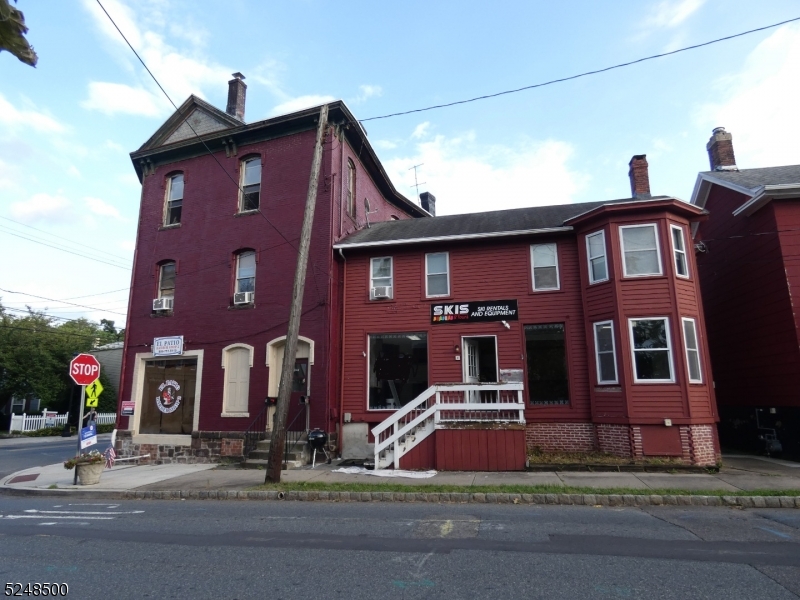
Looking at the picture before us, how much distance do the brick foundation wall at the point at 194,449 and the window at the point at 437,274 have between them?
290 inches

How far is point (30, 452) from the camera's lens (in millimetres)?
21500

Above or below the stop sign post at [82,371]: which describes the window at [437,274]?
above

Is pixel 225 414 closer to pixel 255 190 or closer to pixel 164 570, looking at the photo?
pixel 255 190

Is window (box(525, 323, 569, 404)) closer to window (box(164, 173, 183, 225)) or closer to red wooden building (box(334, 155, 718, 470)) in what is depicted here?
red wooden building (box(334, 155, 718, 470))

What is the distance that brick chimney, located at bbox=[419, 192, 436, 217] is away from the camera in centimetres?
2788

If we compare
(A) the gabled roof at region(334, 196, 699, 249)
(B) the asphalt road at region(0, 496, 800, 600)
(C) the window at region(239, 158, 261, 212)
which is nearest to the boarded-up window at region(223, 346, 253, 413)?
(A) the gabled roof at region(334, 196, 699, 249)

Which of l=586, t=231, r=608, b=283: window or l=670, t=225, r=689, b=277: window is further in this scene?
l=586, t=231, r=608, b=283: window

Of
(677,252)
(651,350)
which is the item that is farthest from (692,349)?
(677,252)

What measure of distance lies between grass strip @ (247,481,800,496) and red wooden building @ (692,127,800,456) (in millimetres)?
6359

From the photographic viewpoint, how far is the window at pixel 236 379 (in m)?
16.1

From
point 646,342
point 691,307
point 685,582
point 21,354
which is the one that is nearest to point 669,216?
point 691,307

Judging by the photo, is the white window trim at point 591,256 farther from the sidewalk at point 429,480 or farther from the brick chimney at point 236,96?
the brick chimney at point 236,96

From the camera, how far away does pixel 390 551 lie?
5957 millimetres

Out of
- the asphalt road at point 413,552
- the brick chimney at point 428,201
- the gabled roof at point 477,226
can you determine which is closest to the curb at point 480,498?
the asphalt road at point 413,552
